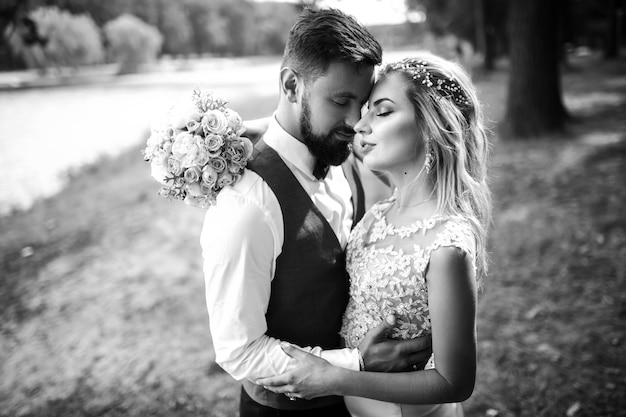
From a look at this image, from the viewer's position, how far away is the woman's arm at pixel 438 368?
154 centimetres

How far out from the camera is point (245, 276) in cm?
160

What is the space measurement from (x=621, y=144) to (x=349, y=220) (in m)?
7.24

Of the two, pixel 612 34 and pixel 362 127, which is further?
pixel 612 34

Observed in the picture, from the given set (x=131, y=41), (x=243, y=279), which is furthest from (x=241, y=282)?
(x=131, y=41)

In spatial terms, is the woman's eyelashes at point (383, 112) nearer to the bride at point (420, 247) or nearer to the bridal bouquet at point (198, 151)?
the bride at point (420, 247)

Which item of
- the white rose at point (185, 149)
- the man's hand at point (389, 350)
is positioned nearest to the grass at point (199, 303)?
the man's hand at point (389, 350)

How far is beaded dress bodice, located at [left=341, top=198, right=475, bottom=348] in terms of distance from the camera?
5.43ft

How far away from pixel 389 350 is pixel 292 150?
0.86m

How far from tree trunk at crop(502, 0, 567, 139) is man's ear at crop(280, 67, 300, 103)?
7.42 meters

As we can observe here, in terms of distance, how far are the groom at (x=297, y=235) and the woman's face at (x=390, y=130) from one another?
113 mm

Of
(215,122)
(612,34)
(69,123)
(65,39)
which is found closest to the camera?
(215,122)

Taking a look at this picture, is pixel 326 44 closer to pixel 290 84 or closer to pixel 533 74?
pixel 290 84

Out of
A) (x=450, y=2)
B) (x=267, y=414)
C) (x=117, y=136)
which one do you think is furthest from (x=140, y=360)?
(x=450, y=2)

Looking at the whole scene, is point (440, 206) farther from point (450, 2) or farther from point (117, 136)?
point (450, 2)
